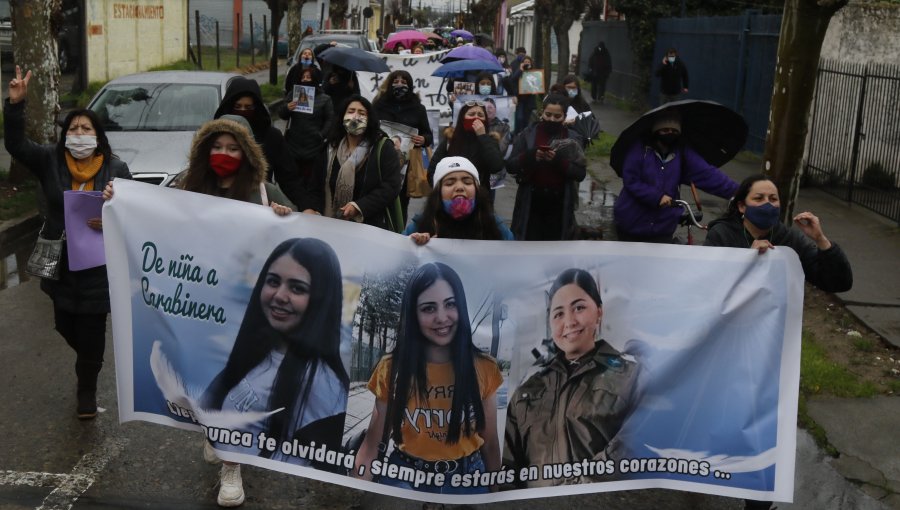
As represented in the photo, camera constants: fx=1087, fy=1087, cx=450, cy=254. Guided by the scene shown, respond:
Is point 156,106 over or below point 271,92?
over

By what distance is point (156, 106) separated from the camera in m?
12.2

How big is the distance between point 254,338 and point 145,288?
0.61 m

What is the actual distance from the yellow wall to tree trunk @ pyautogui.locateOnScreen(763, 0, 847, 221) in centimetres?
2016

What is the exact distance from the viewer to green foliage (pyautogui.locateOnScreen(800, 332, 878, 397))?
23.4 feet

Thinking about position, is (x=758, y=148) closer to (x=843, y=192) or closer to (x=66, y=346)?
(x=843, y=192)

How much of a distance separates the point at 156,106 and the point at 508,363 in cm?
858

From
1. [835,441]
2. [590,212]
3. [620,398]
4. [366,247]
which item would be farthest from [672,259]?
[590,212]

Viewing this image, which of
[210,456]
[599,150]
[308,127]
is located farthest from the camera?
[599,150]

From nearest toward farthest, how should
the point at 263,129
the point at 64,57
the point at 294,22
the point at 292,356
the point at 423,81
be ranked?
the point at 292,356 → the point at 263,129 → the point at 423,81 → the point at 64,57 → the point at 294,22

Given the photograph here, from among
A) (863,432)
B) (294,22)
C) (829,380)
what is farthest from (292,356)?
(294,22)

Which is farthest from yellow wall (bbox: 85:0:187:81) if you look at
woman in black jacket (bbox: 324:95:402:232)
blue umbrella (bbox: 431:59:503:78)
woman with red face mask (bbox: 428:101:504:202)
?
woman in black jacket (bbox: 324:95:402:232)

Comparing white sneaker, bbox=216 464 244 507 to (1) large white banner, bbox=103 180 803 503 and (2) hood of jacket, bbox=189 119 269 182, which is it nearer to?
(1) large white banner, bbox=103 180 803 503

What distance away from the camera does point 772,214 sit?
5129 mm

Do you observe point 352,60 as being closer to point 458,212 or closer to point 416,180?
point 416,180
